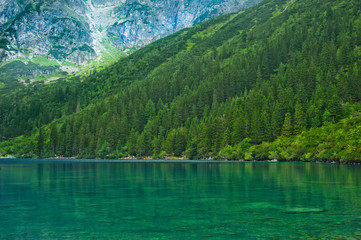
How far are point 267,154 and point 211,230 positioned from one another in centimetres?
12035

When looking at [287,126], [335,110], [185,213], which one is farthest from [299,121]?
[185,213]

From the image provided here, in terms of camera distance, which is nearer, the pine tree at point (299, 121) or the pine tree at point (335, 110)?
the pine tree at point (335, 110)

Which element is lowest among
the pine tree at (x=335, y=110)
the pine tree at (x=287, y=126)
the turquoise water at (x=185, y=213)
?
the turquoise water at (x=185, y=213)

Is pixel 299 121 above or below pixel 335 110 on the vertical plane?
below

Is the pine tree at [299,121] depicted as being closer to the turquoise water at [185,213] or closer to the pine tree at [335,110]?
the pine tree at [335,110]

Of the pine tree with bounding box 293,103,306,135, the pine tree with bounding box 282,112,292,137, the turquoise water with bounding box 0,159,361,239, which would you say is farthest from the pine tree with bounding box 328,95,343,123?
the turquoise water with bounding box 0,159,361,239

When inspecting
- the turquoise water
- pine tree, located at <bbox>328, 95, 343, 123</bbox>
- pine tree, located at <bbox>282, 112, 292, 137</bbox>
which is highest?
pine tree, located at <bbox>328, 95, 343, 123</bbox>

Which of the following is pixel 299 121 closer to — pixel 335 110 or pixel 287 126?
pixel 287 126

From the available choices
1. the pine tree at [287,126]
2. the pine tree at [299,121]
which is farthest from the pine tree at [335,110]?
the pine tree at [287,126]

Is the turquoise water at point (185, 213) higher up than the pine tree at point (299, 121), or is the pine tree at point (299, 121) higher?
the pine tree at point (299, 121)

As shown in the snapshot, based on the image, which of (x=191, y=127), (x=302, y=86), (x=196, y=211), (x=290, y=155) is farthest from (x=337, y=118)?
(x=196, y=211)

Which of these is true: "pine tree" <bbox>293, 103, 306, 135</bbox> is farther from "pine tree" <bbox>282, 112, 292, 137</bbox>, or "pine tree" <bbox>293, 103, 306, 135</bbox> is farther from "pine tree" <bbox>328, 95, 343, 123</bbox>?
"pine tree" <bbox>328, 95, 343, 123</bbox>

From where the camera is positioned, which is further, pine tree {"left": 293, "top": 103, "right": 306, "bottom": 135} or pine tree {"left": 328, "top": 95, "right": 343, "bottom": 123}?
pine tree {"left": 293, "top": 103, "right": 306, "bottom": 135}

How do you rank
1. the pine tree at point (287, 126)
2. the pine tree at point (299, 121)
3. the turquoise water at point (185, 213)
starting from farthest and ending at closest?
the pine tree at point (287, 126), the pine tree at point (299, 121), the turquoise water at point (185, 213)
